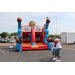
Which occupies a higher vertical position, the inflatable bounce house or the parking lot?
the inflatable bounce house

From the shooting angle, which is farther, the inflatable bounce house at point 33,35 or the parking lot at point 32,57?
the inflatable bounce house at point 33,35

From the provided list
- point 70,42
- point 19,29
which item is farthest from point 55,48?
point 70,42

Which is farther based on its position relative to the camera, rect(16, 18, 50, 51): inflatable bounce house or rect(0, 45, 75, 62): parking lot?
rect(16, 18, 50, 51): inflatable bounce house

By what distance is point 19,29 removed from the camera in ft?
29.1

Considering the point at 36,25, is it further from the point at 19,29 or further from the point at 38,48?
the point at 38,48

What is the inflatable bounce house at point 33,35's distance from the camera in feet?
27.2

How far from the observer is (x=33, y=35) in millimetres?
9023

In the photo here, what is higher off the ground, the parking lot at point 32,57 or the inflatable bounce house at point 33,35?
the inflatable bounce house at point 33,35

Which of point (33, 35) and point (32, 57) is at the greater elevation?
point (33, 35)

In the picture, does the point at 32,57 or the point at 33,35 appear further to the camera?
the point at 33,35

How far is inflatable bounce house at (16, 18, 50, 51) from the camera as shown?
327 inches

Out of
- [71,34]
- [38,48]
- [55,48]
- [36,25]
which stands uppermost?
[36,25]

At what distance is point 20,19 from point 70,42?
411 inches

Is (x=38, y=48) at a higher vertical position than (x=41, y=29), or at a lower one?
lower
